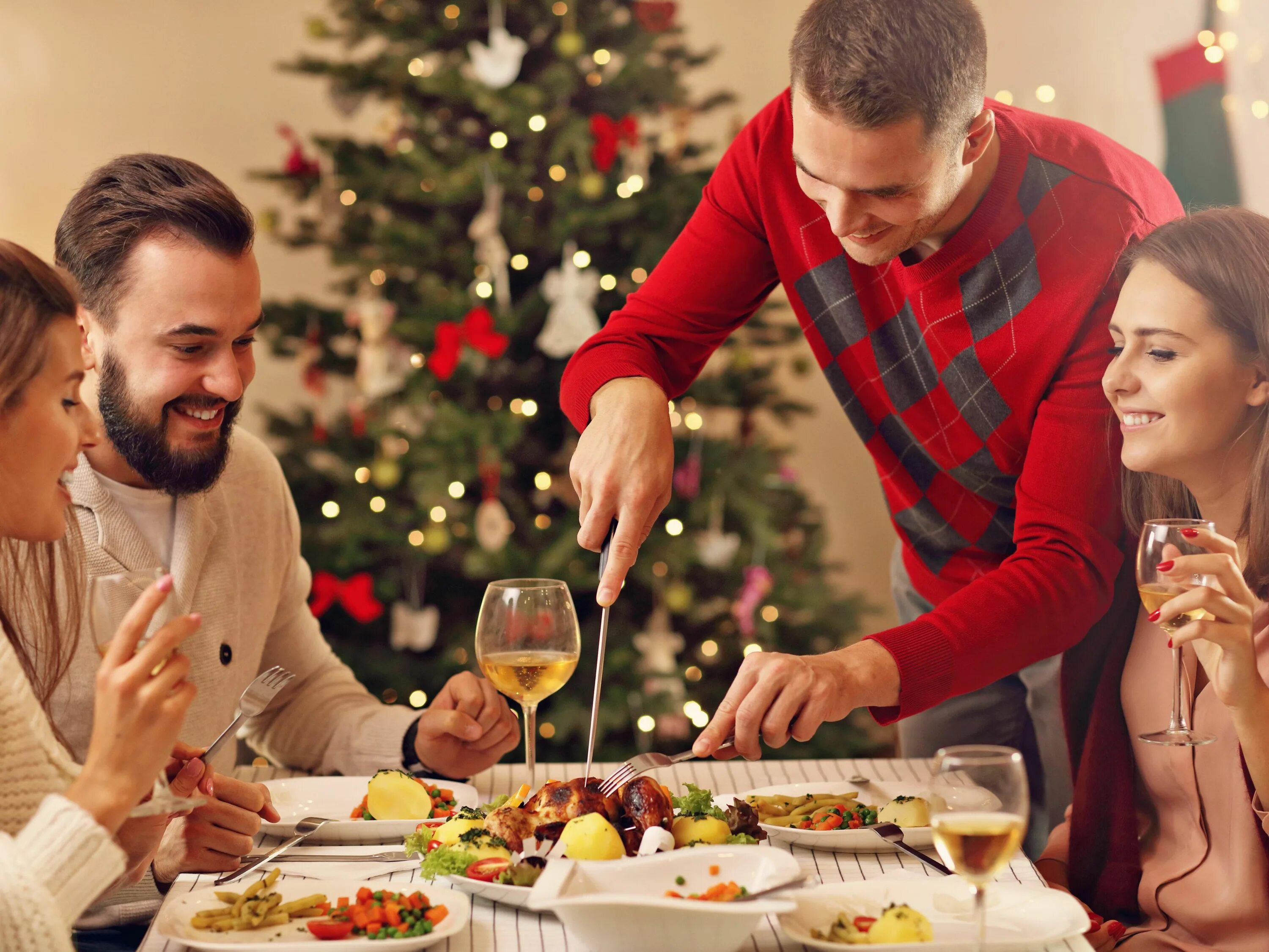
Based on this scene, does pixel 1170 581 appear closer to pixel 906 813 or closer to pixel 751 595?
pixel 906 813

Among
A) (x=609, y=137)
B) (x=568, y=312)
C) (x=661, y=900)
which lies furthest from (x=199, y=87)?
(x=661, y=900)

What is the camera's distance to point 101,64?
163 inches

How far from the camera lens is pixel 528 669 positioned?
1495 mm

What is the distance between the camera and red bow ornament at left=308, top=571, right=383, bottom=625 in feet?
11.7

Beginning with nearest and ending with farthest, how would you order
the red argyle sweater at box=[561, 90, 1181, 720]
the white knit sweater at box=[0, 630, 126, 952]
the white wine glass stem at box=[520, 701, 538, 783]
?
the white knit sweater at box=[0, 630, 126, 952], the white wine glass stem at box=[520, 701, 538, 783], the red argyle sweater at box=[561, 90, 1181, 720]

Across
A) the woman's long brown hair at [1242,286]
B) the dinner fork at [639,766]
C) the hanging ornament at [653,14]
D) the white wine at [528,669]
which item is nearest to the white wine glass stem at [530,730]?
the white wine at [528,669]

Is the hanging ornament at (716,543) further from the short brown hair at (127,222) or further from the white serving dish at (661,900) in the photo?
the white serving dish at (661,900)

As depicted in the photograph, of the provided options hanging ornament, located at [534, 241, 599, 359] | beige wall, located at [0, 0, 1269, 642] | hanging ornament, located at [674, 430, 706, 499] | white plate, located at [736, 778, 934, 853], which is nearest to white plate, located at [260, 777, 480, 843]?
white plate, located at [736, 778, 934, 853]

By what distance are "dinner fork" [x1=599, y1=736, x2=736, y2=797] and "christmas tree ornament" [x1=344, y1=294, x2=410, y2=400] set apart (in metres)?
2.24

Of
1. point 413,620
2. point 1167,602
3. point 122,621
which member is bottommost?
point 413,620

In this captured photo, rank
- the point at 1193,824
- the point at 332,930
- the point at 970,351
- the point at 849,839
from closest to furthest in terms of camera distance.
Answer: the point at 332,930 → the point at 849,839 → the point at 1193,824 → the point at 970,351

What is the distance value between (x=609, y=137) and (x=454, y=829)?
8.16 ft

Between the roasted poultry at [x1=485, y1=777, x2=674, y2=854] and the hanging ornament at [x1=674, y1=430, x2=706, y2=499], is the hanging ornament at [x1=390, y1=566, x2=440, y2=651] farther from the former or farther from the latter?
the roasted poultry at [x1=485, y1=777, x2=674, y2=854]

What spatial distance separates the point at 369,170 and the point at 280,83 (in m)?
1.08
